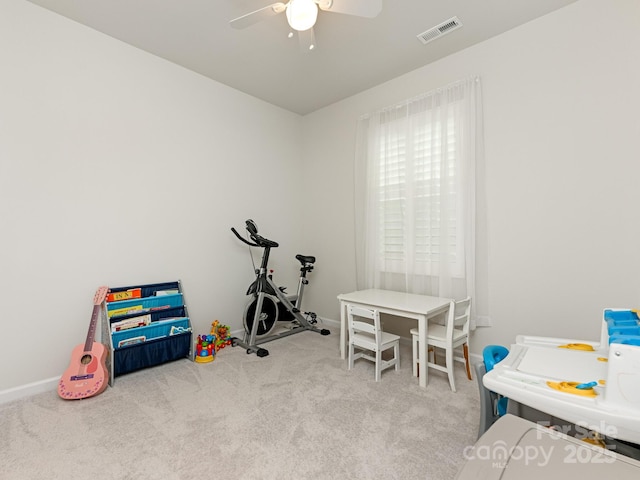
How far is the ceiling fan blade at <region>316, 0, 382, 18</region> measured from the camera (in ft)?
5.91

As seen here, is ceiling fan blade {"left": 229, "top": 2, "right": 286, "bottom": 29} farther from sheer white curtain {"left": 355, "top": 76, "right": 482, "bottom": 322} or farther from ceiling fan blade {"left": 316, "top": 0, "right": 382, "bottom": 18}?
sheer white curtain {"left": 355, "top": 76, "right": 482, "bottom": 322}

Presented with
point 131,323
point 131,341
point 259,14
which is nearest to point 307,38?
point 259,14

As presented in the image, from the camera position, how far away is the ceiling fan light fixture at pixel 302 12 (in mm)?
1863

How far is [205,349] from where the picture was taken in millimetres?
2902

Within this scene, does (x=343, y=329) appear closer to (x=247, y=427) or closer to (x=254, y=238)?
(x=247, y=427)

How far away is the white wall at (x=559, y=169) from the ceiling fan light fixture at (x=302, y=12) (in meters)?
1.69

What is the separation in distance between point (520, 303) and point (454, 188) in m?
1.17

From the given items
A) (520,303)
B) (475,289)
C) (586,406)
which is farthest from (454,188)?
(586,406)

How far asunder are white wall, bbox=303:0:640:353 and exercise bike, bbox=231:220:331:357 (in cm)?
199

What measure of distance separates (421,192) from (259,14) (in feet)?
6.80

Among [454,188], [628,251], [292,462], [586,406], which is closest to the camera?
[586,406]

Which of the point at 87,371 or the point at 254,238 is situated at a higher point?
the point at 254,238

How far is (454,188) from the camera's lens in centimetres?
286

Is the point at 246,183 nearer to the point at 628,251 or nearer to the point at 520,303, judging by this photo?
the point at 520,303
